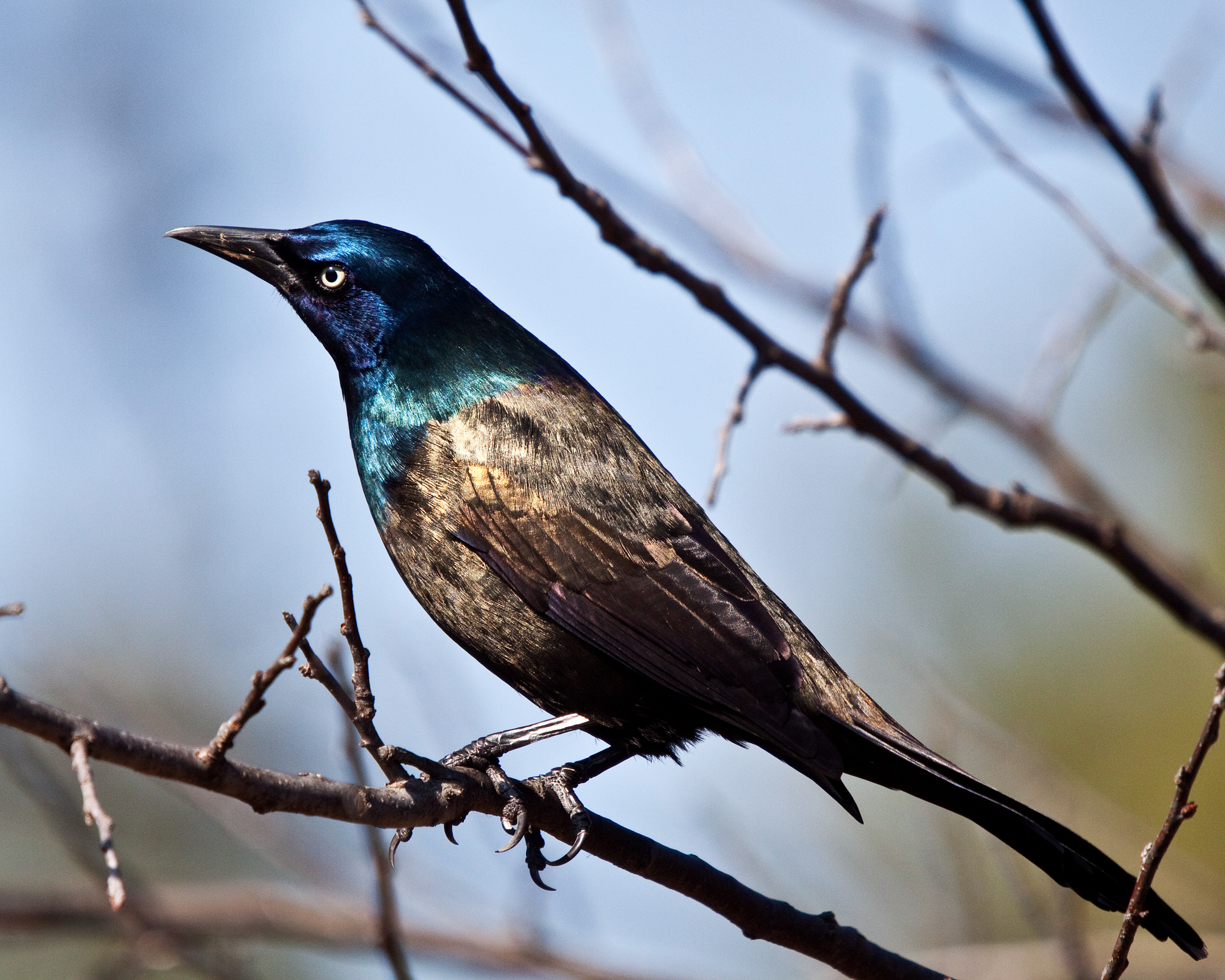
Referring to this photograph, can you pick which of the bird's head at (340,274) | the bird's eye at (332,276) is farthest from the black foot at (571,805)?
the bird's eye at (332,276)

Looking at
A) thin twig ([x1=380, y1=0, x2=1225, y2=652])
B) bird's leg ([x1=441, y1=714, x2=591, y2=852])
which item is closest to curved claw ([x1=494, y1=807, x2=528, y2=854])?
bird's leg ([x1=441, y1=714, x2=591, y2=852])

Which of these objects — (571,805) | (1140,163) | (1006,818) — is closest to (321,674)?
(571,805)

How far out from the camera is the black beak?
4191 millimetres

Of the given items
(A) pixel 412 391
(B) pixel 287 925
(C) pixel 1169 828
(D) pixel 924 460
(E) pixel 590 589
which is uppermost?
(D) pixel 924 460

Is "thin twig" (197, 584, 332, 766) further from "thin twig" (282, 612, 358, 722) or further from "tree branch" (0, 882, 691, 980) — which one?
"tree branch" (0, 882, 691, 980)

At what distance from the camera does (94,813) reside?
1.88 m

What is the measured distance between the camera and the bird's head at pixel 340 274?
13.5 feet

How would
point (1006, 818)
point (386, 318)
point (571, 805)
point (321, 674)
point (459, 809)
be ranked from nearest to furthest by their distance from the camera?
point (321, 674) → point (459, 809) → point (571, 805) → point (1006, 818) → point (386, 318)

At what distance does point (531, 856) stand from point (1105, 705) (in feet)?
22.3

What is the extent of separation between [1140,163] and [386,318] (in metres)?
2.29

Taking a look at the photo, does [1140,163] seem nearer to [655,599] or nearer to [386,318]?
[655,599]

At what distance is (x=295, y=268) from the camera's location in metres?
4.20

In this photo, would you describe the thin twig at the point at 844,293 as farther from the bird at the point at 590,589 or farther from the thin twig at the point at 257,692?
the thin twig at the point at 257,692

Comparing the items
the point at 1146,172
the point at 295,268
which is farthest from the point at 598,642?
the point at 1146,172
